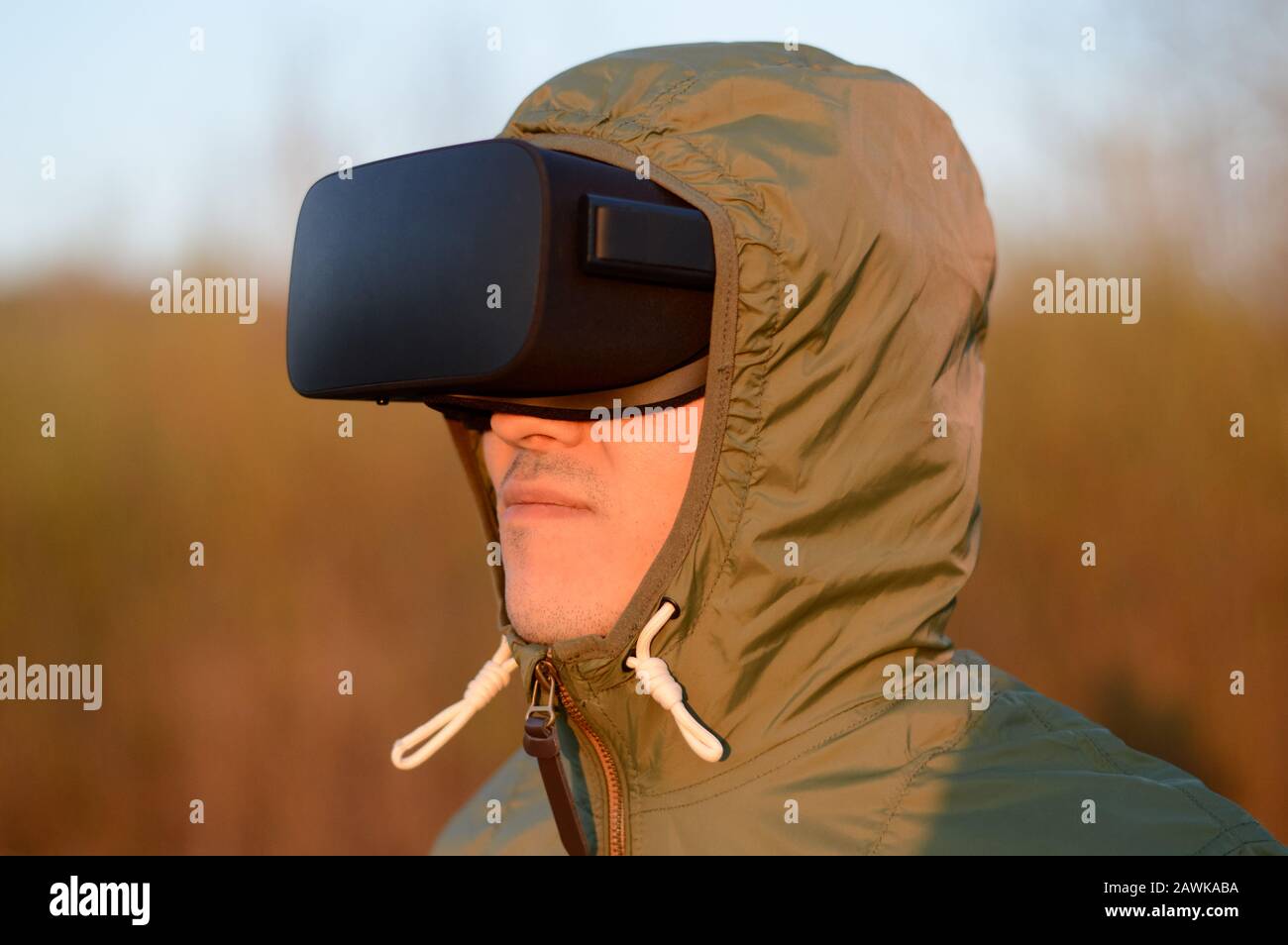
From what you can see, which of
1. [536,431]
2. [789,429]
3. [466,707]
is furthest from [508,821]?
[789,429]

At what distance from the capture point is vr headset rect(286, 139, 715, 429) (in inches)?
44.8

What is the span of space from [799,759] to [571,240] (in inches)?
23.0

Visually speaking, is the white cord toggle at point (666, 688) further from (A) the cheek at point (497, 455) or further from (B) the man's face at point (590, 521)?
(A) the cheek at point (497, 455)

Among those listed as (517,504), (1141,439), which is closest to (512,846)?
(517,504)

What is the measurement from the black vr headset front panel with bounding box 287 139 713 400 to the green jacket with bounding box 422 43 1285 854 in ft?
0.18

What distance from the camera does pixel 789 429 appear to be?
4.06ft

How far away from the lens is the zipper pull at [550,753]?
4.10ft

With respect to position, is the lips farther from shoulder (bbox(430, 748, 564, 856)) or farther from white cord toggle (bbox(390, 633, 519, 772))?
shoulder (bbox(430, 748, 564, 856))

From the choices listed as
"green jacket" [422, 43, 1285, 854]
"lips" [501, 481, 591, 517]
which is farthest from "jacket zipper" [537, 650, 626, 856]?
"lips" [501, 481, 591, 517]

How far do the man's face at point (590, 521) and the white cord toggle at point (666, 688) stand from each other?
5cm


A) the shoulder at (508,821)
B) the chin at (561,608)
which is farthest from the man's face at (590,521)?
the shoulder at (508,821)

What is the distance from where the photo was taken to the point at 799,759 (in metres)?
1.21

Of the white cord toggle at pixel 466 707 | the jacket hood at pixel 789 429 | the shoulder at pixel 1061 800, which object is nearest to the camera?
the shoulder at pixel 1061 800
